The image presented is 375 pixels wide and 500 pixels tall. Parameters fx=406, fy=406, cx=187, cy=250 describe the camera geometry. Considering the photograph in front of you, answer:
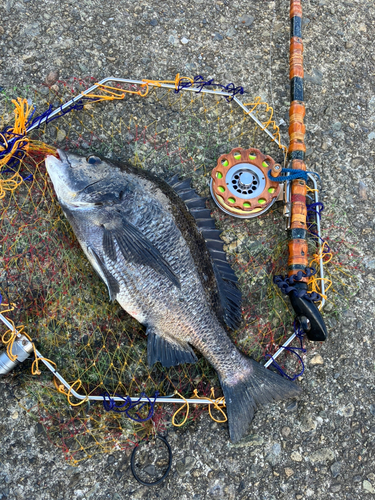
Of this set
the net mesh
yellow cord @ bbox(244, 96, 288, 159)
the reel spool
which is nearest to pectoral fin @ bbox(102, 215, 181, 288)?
the net mesh

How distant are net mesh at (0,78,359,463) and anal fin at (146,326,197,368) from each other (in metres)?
0.17

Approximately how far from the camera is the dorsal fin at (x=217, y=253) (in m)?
2.80

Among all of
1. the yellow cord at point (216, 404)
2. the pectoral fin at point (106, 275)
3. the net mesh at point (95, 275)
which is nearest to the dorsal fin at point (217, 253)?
the net mesh at point (95, 275)

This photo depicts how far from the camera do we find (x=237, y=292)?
285 centimetres

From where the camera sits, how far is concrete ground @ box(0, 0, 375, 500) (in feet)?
8.96

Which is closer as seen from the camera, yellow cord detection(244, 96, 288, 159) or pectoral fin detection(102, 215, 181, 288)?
pectoral fin detection(102, 215, 181, 288)

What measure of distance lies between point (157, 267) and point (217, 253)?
Answer: 46 cm

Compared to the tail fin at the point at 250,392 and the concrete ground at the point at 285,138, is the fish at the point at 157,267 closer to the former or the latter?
the tail fin at the point at 250,392

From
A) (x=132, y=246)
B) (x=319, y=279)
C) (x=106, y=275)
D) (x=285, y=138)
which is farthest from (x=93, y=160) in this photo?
(x=319, y=279)

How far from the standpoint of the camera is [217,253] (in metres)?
2.82

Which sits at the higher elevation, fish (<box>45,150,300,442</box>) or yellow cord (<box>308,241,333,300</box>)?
fish (<box>45,150,300,442</box>)

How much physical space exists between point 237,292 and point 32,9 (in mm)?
2781

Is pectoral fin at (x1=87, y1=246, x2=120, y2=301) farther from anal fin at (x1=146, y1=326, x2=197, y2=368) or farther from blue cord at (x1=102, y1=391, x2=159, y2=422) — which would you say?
blue cord at (x1=102, y1=391, x2=159, y2=422)

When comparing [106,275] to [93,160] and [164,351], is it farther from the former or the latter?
[93,160]
